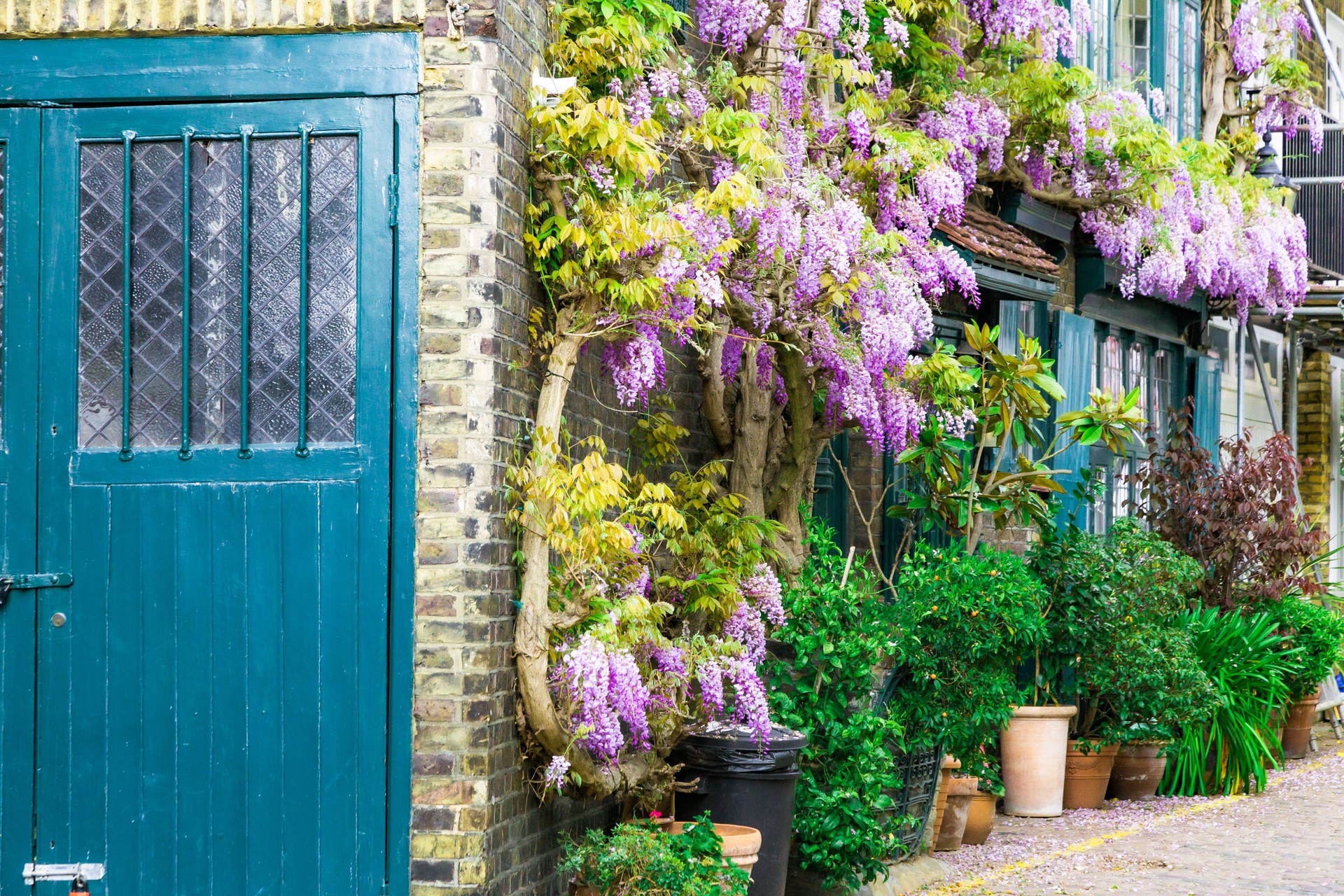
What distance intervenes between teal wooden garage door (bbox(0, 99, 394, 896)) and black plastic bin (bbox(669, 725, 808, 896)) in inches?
64.6

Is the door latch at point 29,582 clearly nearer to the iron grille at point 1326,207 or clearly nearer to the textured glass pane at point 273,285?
the textured glass pane at point 273,285

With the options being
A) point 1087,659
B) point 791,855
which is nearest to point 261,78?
point 791,855

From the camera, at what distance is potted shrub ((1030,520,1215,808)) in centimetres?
928

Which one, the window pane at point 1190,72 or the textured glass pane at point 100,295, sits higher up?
the window pane at point 1190,72

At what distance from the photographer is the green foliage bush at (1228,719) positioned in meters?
10.3

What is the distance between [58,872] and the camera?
16.7 ft

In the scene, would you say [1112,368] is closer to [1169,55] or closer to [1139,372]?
[1139,372]

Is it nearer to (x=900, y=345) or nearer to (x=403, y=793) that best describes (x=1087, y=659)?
(x=900, y=345)

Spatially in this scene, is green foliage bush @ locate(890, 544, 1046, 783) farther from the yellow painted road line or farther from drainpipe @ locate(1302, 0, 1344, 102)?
drainpipe @ locate(1302, 0, 1344, 102)

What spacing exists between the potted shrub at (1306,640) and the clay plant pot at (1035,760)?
2516mm

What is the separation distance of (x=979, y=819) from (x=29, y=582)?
5.44 m

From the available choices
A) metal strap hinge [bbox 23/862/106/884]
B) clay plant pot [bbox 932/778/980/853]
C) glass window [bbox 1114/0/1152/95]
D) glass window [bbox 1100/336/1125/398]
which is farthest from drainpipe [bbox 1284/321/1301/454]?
metal strap hinge [bbox 23/862/106/884]

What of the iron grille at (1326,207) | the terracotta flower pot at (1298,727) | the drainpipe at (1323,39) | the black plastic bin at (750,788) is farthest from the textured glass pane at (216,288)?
the iron grille at (1326,207)

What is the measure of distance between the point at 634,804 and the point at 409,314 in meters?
2.35
